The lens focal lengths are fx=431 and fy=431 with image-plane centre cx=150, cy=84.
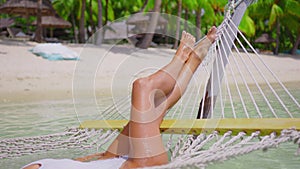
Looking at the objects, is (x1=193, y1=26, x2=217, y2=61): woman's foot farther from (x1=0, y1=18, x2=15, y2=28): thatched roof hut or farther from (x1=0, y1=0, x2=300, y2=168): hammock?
(x1=0, y1=18, x2=15, y2=28): thatched roof hut

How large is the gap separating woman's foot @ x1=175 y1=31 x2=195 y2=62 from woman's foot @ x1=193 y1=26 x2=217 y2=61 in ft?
0.12

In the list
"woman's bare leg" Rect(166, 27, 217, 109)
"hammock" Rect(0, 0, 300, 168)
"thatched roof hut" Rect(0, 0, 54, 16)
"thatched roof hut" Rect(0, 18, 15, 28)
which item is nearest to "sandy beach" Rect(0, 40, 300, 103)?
"hammock" Rect(0, 0, 300, 168)

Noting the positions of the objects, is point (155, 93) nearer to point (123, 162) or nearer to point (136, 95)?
point (136, 95)

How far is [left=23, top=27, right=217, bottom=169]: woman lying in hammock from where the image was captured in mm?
1302

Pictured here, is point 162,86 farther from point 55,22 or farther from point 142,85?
point 55,22

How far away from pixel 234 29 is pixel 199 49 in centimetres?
46

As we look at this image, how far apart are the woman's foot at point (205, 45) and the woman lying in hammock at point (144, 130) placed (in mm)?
224

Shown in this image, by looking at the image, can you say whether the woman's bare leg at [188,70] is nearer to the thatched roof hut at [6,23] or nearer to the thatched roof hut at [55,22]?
the thatched roof hut at [55,22]

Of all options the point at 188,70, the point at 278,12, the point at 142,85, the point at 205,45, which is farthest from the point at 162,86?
the point at 278,12

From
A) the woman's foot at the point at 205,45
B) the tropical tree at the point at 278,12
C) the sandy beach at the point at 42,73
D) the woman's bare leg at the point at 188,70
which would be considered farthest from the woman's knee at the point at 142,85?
the tropical tree at the point at 278,12

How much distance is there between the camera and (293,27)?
44.7 feet

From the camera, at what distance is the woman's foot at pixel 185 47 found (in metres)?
1.63

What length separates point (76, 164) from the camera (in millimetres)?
1300

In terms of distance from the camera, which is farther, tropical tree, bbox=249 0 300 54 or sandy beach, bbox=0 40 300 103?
tropical tree, bbox=249 0 300 54
